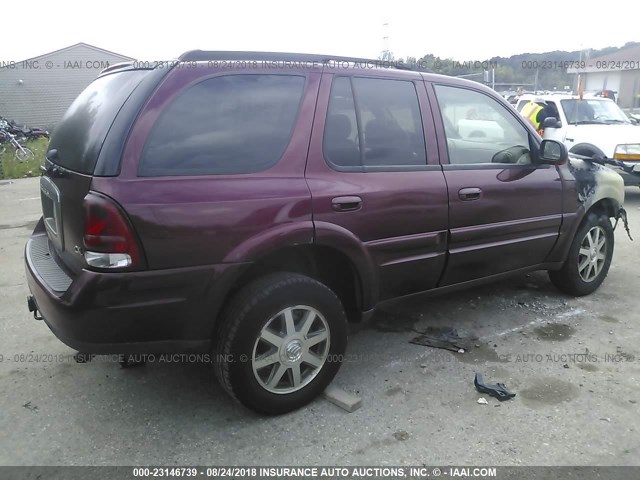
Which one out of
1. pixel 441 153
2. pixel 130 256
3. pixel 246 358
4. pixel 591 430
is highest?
pixel 441 153

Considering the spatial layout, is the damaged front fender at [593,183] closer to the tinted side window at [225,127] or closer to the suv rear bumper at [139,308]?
the tinted side window at [225,127]

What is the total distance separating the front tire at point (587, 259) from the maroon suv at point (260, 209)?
3.19ft

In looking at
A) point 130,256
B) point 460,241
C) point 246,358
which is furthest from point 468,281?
point 130,256

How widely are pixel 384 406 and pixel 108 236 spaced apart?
5.75ft

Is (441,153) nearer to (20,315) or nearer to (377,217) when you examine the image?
(377,217)

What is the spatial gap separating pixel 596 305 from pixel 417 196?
2.29 m

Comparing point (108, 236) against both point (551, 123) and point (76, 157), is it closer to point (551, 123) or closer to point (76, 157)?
point (76, 157)

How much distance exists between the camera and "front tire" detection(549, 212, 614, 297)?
4.36m

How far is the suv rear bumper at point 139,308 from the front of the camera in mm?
2355

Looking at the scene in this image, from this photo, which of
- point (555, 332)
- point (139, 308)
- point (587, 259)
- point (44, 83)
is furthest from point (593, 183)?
point (44, 83)

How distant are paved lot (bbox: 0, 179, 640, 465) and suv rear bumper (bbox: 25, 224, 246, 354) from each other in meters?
0.53

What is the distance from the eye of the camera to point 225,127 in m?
2.62

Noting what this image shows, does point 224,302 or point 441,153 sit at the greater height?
point 441,153

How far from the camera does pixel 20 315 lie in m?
4.21
